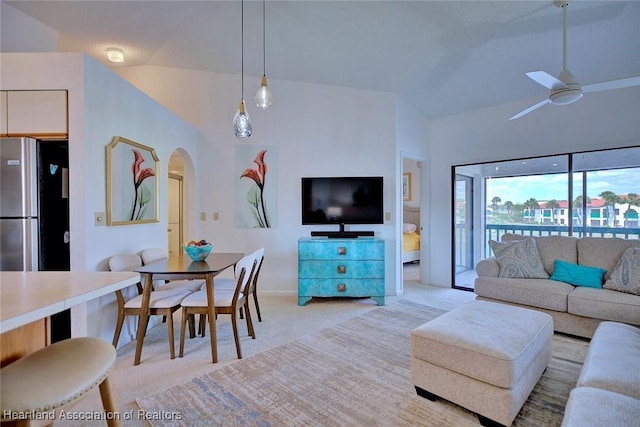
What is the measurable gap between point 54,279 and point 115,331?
1.66 metres

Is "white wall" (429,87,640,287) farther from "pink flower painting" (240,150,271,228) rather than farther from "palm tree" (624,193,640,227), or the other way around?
"pink flower painting" (240,150,271,228)

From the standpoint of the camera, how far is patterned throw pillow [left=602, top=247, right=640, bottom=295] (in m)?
2.62

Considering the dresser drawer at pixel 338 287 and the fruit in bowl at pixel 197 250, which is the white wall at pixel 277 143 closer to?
the dresser drawer at pixel 338 287

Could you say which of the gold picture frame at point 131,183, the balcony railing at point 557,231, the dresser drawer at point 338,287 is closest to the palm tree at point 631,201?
the balcony railing at point 557,231

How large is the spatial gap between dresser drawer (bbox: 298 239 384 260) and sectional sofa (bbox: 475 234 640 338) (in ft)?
3.91

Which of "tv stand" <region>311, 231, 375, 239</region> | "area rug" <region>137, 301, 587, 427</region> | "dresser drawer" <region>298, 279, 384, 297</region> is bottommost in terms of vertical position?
"area rug" <region>137, 301, 587, 427</region>

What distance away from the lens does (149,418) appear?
1.73 metres

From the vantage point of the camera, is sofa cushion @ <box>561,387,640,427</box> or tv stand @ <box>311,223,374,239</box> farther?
tv stand @ <box>311,223,374,239</box>

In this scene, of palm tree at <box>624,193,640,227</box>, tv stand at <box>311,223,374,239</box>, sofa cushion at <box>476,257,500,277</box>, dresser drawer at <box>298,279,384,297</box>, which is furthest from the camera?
tv stand at <box>311,223,374,239</box>

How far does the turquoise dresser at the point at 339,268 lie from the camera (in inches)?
150

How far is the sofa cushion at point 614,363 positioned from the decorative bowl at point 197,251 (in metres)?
2.69

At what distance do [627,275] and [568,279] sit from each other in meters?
0.42

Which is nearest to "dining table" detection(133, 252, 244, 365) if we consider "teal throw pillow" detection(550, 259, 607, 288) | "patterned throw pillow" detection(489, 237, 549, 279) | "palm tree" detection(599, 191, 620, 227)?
"patterned throw pillow" detection(489, 237, 549, 279)

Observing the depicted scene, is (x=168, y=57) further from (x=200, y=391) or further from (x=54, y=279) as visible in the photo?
(x=200, y=391)
